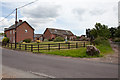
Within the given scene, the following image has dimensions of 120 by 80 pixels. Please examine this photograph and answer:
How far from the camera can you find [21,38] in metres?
42.1

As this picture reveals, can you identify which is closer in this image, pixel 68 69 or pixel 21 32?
pixel 68 69

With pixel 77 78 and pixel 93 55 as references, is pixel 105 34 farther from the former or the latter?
pixel 77 78

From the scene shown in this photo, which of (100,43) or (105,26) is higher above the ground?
(105,26)

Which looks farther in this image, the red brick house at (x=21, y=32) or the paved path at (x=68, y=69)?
the red brick house at (x=21, y=32)

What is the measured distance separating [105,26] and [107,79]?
1230 inches

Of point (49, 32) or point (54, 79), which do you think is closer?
point (54, 79)

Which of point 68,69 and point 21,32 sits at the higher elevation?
point 21,32

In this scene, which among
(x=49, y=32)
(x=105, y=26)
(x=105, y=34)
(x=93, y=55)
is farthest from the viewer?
(x=49, y=32)

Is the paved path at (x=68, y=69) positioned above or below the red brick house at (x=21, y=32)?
below

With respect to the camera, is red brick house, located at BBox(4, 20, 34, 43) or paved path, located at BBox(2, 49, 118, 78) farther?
red brick house, located at BBox(4, 20, 34, 43)

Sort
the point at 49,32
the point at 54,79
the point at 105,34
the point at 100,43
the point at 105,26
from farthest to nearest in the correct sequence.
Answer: the point at 49,32
the point at 105,26
the point at 105,34
the point at 100,43
the point at 54,79

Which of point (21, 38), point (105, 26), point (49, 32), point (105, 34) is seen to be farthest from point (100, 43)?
point (49, 32)

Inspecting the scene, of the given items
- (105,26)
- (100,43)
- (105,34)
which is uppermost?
(105,26)

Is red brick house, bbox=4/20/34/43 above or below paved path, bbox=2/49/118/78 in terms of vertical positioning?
above
